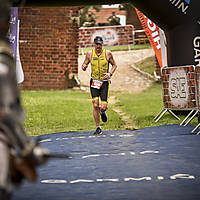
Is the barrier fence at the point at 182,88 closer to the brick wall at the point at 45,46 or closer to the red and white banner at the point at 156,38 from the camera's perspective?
the red and white banner at the point at 156,38

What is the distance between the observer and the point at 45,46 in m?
22.3

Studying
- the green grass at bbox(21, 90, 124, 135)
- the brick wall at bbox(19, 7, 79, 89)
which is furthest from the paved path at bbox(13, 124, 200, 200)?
the brick wall at bbox(19, 7, 79, 89)

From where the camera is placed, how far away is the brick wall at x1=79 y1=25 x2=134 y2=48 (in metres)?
30.6

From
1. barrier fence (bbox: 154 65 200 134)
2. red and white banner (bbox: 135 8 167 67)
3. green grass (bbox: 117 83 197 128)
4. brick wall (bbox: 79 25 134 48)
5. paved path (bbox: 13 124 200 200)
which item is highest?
brick wall (bbox: 79 25 134 48)

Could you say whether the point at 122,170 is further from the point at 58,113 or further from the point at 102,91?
the point at 58,113

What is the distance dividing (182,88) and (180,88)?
0.08 meters

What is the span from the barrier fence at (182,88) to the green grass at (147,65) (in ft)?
49.6

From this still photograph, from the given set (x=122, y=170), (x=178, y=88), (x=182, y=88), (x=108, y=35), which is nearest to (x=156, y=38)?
(x=178, y=88)

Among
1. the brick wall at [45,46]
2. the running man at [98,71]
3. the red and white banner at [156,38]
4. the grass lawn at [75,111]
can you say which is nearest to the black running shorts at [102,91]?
the running man at [98,71]

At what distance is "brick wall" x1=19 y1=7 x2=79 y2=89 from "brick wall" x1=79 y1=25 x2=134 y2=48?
8.14 meters

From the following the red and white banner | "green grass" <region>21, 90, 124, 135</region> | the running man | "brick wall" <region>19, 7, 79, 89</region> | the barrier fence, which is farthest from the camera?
"brick wall" <region>19, 7, 79, 89</region>

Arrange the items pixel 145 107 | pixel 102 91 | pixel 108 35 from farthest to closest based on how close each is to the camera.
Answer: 1. pixel 108 35
2. pixel 145 107
3. pixel 102 91

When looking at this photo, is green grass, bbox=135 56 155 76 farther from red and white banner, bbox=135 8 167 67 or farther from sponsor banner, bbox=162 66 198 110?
sponsor banner, bbox=162 66 198 110

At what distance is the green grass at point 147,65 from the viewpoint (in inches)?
1101
